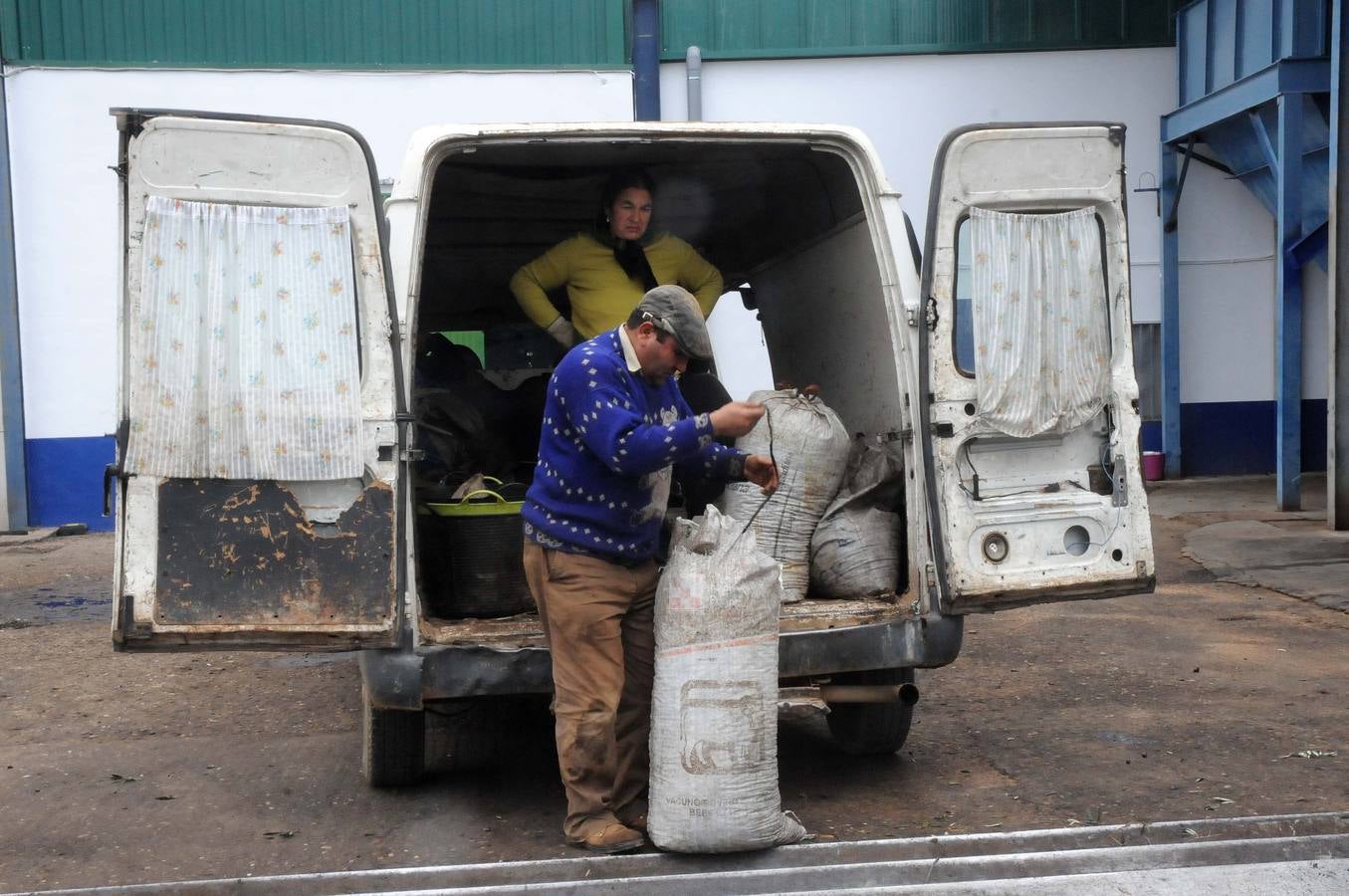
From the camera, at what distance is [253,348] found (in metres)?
3.94

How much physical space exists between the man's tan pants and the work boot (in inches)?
0.9

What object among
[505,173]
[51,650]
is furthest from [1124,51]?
[51,650]

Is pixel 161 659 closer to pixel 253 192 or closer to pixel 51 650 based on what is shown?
pixel 51 650

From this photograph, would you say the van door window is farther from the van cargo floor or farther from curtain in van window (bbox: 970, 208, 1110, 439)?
the van cargo floor

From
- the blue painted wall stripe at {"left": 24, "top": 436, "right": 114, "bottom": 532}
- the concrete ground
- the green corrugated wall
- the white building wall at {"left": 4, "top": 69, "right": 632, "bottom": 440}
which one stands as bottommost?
→ the concrete ground

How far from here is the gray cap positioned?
3953 millimetres

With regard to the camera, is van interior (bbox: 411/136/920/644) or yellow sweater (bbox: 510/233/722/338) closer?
van interior (bbox: 411/136/920/644)

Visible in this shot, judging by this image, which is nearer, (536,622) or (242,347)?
(242,347)

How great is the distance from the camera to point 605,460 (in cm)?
385

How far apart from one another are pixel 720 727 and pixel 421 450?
140 cm

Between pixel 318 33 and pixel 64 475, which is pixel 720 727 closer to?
pixel 64 475

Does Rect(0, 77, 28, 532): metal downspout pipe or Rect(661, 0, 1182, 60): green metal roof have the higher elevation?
Rect(661, 0, 1182, 60): green metal roof

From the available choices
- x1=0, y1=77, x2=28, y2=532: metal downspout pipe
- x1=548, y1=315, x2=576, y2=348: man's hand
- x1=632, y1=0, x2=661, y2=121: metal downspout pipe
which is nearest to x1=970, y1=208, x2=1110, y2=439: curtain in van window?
x1=548, y1=315, x2=576, y2=348: man's hand

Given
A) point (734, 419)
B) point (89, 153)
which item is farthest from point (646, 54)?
point (734, 419)
